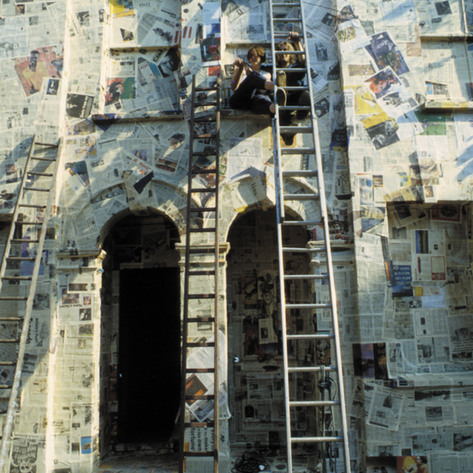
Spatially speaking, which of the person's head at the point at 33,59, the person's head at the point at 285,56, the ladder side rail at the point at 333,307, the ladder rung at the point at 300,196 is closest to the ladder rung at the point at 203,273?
the ladder rung at the point at 300,196

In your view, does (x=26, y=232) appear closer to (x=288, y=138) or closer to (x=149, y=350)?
(x=149, y=350)

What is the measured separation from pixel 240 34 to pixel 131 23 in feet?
5.26

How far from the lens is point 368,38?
667cm

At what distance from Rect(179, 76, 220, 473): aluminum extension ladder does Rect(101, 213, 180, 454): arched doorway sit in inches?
61.0

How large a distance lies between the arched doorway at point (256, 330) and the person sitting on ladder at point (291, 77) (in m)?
1.78

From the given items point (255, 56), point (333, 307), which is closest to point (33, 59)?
point (255, 56)

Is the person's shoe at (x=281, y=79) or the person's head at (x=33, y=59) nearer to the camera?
the person's shoe at (x=281, y=79)

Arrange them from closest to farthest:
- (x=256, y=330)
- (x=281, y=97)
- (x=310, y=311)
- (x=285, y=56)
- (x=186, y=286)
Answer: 1. (x=186, y=286)
2. (x=281, y=97)
3. (x=285, y=56)
4. (x=310, y=311)
5. (x=256, y=330)

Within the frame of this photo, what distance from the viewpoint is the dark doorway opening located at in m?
7.44

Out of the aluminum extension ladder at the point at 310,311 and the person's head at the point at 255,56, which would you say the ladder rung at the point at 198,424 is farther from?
the person's head at the point at 255,56

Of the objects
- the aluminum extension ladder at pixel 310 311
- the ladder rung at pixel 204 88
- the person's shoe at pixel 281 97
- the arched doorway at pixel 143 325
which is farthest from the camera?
the arched doorway at pixel 143 325

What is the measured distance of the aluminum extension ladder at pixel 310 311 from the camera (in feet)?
13.7

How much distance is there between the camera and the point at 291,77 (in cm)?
606

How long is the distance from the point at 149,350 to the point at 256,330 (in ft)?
5.60
